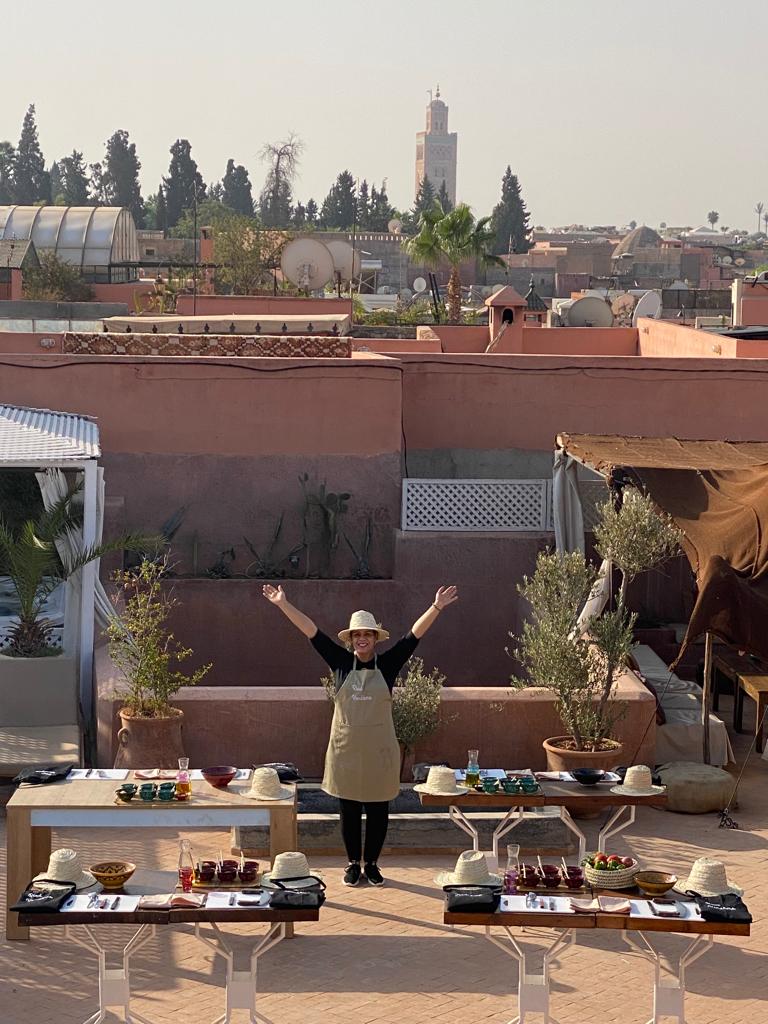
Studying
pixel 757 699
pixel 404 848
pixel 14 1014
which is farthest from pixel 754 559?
pixel 14 1014

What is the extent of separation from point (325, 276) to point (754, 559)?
2027cm

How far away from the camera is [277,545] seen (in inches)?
601

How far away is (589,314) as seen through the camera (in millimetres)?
30500

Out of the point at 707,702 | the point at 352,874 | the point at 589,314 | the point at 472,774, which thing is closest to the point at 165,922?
the point at 352,874

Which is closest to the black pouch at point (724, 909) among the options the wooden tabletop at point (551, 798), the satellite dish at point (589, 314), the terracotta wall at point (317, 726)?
the wooden tabletop at point (551, 798)

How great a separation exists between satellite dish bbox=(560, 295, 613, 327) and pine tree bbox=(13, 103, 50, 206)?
97.5m

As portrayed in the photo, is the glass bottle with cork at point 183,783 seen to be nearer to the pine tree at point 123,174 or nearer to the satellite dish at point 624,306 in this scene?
the satellite dish at point 624,306

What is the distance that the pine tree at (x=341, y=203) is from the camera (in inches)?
4609

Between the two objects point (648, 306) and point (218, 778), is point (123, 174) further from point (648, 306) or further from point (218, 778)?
point (218, 778)

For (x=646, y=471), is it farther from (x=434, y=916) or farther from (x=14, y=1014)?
(x=14, y=1014)

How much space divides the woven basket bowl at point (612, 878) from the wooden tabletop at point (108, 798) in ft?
5.45

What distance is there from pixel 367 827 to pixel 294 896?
186cm

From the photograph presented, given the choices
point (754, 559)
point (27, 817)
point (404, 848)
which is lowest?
point (404, 848)

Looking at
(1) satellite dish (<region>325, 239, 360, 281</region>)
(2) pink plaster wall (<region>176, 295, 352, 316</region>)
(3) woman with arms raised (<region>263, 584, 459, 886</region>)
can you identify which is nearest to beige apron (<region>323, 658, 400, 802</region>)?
(3) woman with arms raised (<region>263, 584, 459, 886</region>)
